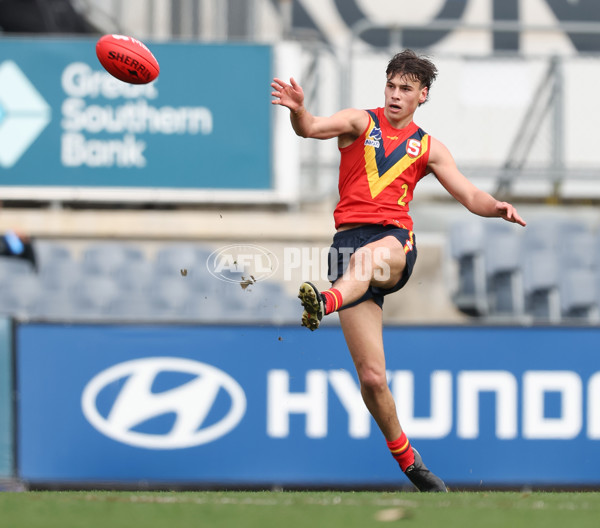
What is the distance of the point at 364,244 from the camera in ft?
16.8

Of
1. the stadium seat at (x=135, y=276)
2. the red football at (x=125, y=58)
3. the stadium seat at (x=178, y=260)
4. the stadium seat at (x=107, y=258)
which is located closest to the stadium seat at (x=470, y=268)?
the stadium seat at (x=178, y=260)

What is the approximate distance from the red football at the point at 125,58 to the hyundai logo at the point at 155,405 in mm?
2203

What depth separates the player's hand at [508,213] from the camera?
4.89 meters

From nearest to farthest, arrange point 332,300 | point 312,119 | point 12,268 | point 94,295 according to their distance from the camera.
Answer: point 332,300, point 312,119, point 94,295, point 12,268

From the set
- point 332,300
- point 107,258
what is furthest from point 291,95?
point 107,258

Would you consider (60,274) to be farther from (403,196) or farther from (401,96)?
(401,96)

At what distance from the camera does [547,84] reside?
1002 cm

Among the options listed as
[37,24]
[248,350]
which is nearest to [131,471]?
[248,350]

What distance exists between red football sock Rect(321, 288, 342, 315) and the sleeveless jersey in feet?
1.81
